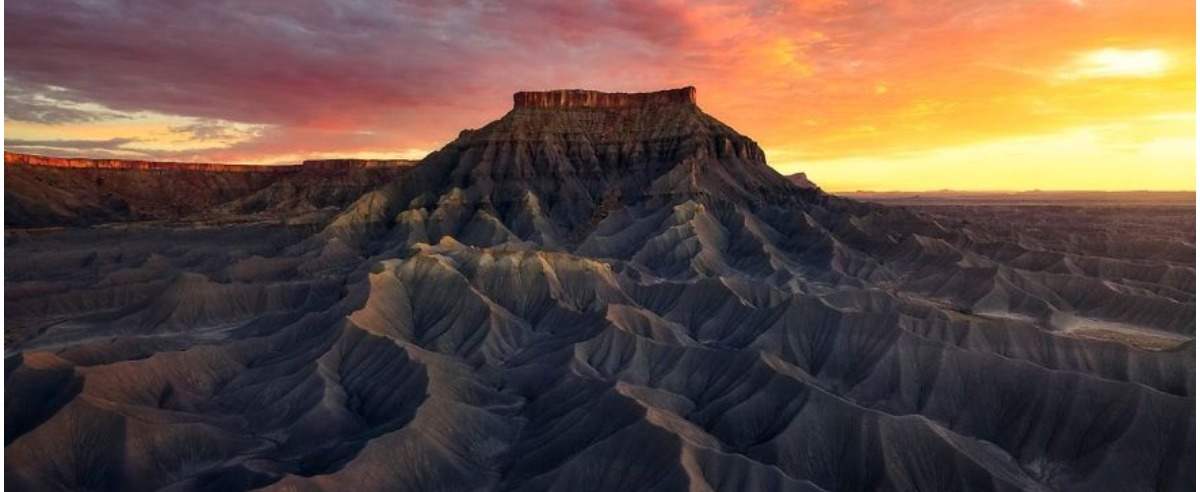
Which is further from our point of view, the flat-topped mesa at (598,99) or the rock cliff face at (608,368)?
the flat-topped mesa at (598,99)

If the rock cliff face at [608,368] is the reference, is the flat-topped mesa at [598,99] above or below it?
above

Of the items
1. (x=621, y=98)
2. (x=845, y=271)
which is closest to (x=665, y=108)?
(x=621, y=98)

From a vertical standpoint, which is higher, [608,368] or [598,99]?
[598,99]

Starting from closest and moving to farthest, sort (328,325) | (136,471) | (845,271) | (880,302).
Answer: (136,471)
(328,325)
(880,302)
(845,271)

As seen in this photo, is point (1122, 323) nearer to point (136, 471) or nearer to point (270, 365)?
point (270, 365)
